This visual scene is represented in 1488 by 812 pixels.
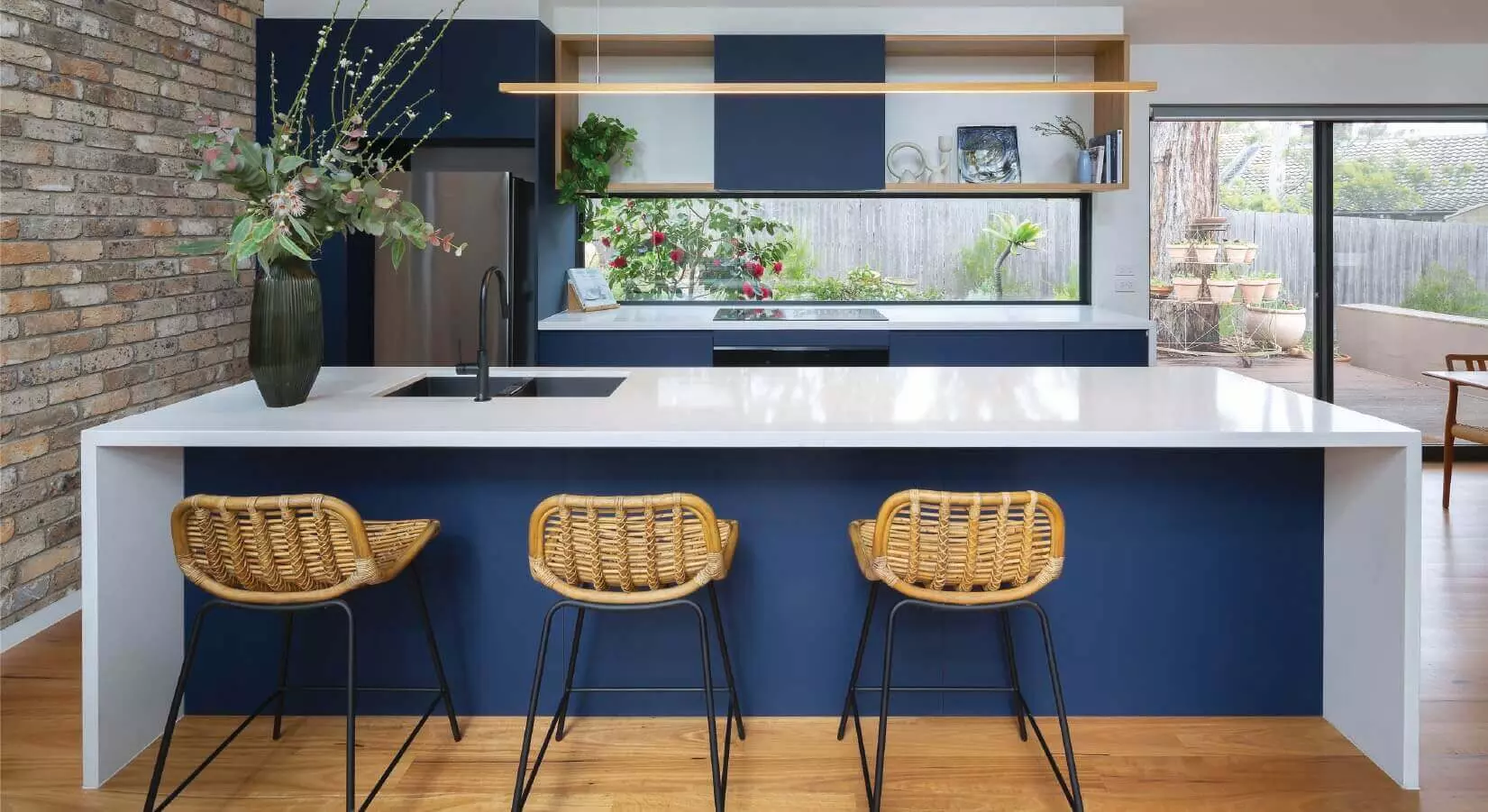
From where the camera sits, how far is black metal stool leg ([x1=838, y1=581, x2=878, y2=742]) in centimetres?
269

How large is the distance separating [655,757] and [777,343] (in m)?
2.54

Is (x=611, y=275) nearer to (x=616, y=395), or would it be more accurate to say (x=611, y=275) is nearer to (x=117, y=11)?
(x=117, y=11)

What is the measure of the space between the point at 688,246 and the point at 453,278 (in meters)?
1.27

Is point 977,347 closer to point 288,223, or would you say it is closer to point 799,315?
point 799,315

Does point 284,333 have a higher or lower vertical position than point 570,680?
higher

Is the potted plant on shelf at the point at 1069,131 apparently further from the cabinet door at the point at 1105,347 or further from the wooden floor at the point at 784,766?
the wooden floor at the point at 784,766

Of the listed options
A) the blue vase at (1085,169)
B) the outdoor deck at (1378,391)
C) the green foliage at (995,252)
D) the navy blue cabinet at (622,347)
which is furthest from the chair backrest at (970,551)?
the outdoor deck at (1378,391)

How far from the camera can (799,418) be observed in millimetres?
2629

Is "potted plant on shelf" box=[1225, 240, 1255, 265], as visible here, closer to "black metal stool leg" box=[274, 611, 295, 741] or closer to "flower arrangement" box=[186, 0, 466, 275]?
"flower arrangement" box=[186, 0, 466, 275]

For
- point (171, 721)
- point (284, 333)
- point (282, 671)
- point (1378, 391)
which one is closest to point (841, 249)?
point (1378, 391)

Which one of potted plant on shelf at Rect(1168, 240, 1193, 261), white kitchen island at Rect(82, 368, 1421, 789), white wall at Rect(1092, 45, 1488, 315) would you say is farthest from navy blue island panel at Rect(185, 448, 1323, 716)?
potted plant on shelf at Rect(1168, 240, 1193, 261)

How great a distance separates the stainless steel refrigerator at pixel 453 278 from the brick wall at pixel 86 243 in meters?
0.70

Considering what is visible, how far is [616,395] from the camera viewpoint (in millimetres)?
2996

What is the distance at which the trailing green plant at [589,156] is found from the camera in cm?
521
